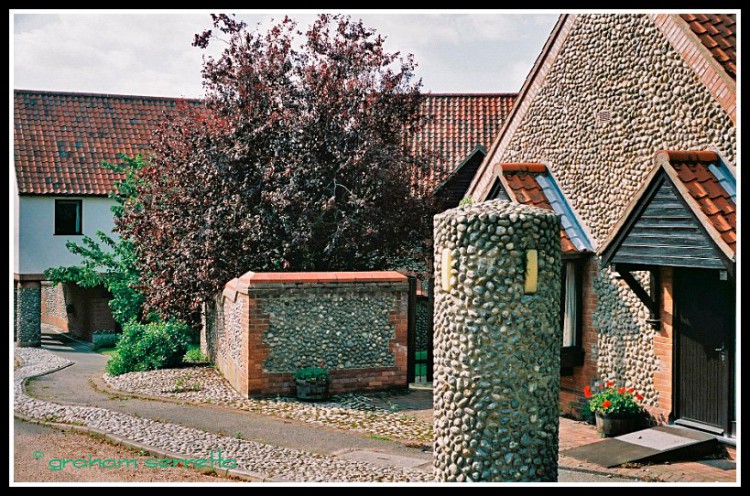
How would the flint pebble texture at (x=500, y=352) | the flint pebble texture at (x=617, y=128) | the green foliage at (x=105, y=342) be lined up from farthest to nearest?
the green foliage at (x=105, y=342) → the flint pebble texture at (x=617, y=128) → the flint pebble texture at (x=500, y=352)

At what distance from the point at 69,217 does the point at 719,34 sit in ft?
66.1

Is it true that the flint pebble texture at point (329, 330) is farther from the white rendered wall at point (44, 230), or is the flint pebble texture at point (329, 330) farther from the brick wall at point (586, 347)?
the white rendered wall at point (44, 230)

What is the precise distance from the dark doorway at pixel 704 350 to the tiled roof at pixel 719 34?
2658 mm

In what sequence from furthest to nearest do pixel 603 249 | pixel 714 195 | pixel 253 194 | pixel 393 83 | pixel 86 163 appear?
pixel 86 163 → pixel 393 83 → pixel 253 194 → pixel 603 249 → pixel 714 195

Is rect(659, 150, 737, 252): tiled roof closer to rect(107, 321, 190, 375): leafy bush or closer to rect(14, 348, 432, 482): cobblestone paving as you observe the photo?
rect(14, 348, 432, 482): cobblestone paving

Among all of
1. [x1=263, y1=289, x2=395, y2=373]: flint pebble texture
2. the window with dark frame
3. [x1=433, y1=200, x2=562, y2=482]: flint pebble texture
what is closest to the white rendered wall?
[x1=263, y1=289, x2=395, y2=373]: flint pebble texture

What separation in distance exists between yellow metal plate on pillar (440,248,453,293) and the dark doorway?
4.22 m

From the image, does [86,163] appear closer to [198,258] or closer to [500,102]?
[198,258]

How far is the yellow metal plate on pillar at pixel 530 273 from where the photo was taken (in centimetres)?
779

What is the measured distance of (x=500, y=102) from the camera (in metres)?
25.4

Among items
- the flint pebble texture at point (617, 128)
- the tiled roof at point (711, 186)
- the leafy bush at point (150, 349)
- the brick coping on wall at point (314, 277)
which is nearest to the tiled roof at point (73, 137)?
the leafy bush at point (150, 349)

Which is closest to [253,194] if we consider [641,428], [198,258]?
[198,258]

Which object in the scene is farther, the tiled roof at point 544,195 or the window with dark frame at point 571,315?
the tiled roof at point 544,195
